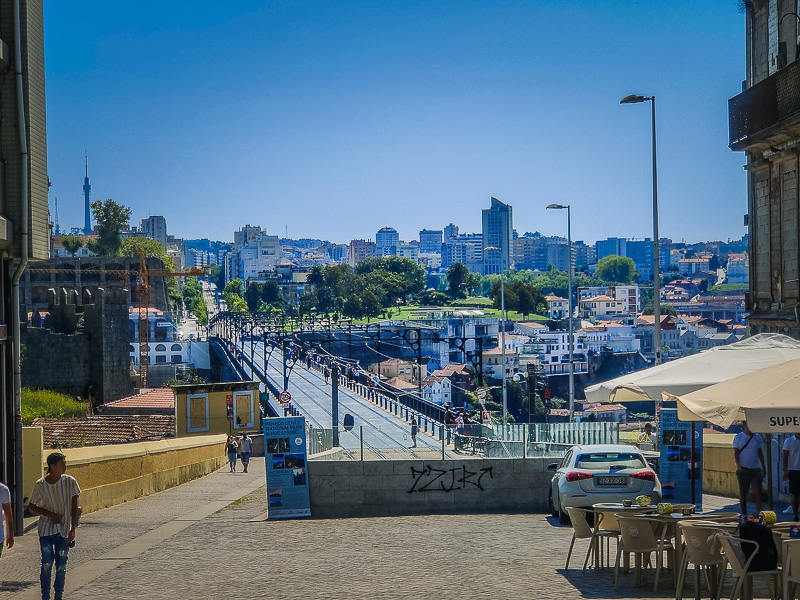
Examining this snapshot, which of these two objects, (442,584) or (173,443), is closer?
(442,584)

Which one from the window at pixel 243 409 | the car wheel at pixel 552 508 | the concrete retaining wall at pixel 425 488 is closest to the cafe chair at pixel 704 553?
the car wheel at pixel 552 508

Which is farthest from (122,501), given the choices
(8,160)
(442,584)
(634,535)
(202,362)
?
(202,362)

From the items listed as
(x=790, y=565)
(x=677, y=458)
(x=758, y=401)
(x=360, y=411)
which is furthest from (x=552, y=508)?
(x=360, y=411)

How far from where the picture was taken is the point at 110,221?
157375 mm

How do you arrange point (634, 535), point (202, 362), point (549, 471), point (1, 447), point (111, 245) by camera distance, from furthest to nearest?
point (111, 245), point (202, 362), point (549, 471), point (1, 447), point (634, 535)

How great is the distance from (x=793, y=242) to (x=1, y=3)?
45.0 feet

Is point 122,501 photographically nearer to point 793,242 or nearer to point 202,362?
point 793,242

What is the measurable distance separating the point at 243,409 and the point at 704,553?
122 ft

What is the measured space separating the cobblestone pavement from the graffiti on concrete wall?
76 centimetres

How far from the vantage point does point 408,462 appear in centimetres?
1727

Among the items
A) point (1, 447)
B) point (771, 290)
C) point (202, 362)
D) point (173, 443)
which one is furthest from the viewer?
point (202, 362)

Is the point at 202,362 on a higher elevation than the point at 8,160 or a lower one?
lower

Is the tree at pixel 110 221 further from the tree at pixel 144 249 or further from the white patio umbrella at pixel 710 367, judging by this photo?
the white patio umbrella at pixel 710 367

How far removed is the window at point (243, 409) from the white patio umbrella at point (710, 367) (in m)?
31.7
